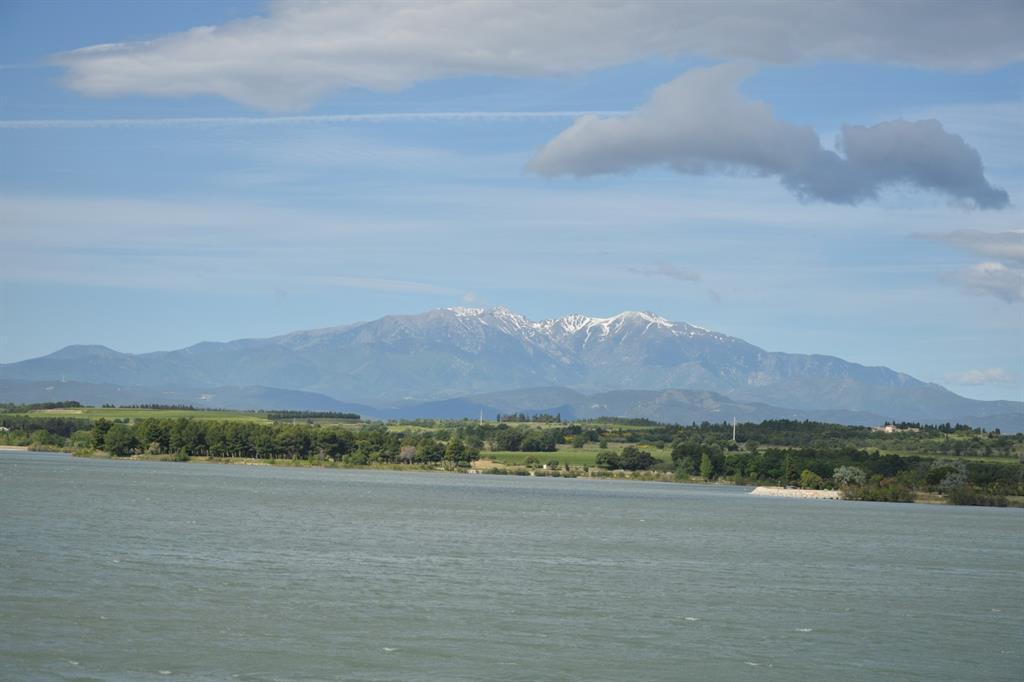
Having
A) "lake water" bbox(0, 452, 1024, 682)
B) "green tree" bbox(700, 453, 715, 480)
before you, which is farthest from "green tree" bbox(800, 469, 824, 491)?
"lake water" bbox(0, 452, 1024, 682)

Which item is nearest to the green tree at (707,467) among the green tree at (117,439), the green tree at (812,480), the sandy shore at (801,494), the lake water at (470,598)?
the green tree at (812,480)

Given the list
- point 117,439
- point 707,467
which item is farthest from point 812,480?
point 117,439

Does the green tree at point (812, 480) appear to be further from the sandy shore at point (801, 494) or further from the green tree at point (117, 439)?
the green tree at point (117, 439)

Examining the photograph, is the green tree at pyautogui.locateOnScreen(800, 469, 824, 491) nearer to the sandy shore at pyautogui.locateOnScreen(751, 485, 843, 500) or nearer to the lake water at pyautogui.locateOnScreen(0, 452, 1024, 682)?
the sandy shore at pyautogui.locateOnScreen(751, 485, 843, 500)

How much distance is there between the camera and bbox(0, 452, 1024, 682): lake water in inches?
1332

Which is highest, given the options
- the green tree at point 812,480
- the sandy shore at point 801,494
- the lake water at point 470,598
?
the green tree at point 812,480

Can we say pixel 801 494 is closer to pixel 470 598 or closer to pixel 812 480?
pixel 812 480

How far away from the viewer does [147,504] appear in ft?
278

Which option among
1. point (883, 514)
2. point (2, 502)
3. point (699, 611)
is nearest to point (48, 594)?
point (699, 611)

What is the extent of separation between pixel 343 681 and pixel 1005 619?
27029mm

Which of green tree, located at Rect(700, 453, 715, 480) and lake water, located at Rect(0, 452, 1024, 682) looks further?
green tree, located at Rect(700, 453, 715, 480)

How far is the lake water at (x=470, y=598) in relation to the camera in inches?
1332

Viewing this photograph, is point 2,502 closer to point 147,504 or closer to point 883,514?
point 147,504

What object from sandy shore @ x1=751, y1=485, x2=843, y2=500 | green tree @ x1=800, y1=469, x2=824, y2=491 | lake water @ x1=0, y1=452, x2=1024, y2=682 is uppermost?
green tree @ x1=800, y1=469, x2=824, y2=491
